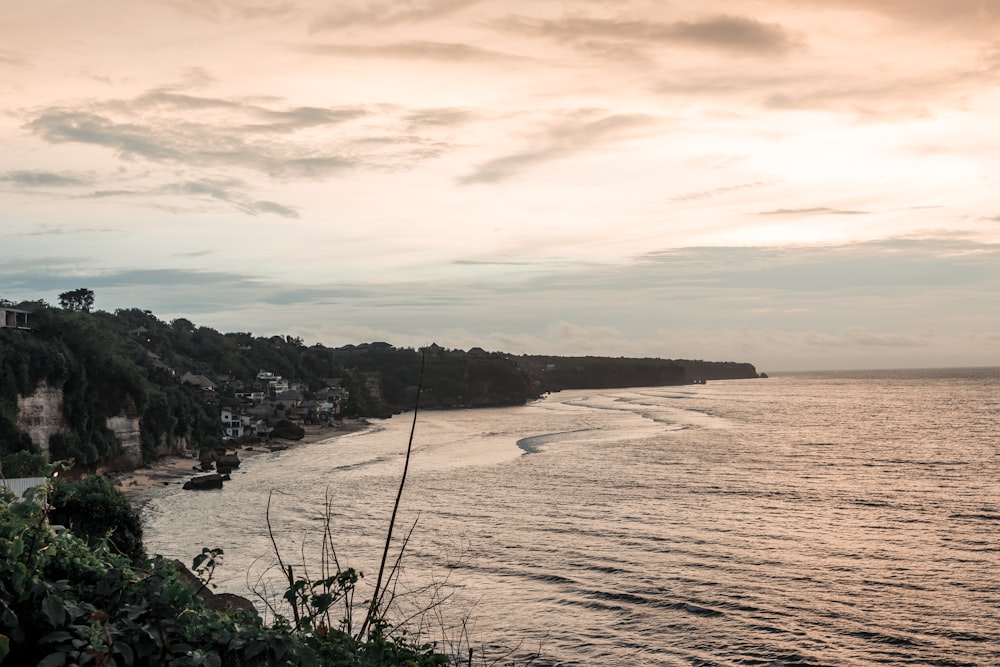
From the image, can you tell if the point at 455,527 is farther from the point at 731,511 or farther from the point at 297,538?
the point at 731,511

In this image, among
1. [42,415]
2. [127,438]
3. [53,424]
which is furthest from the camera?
[127,438]

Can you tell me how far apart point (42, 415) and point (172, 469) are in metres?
13.3

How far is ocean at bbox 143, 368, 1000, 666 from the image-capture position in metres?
26.1

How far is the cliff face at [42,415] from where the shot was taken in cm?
6475

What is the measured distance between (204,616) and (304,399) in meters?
136

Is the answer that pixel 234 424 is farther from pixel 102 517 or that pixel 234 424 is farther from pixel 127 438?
pixel 102 517

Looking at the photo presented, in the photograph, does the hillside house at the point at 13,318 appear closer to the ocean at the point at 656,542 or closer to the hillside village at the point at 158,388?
the hillside village at the point at 158,388

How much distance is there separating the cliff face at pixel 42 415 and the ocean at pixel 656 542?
12.4 m

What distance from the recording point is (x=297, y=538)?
4309 centimetres

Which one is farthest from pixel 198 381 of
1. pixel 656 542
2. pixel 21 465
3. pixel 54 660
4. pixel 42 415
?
pixel 54 660

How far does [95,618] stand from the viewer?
567cm

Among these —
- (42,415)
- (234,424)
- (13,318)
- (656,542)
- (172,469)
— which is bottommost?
(172,469)

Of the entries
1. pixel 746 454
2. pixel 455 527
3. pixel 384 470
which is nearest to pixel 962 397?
pixel 746 454

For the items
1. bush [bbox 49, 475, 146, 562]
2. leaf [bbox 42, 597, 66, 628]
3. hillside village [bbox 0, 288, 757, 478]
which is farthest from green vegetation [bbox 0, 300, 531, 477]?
leaf [bbox 42, 597, 66, 628]
